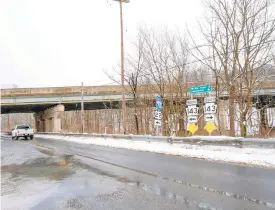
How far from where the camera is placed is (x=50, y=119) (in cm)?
5994

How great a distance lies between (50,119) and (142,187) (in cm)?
5350

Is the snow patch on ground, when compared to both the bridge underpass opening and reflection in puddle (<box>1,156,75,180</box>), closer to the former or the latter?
reflection in puddle (<box>1,156,75,180</box>)

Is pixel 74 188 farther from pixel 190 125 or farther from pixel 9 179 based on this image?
pixel 190 125

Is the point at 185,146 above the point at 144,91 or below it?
below

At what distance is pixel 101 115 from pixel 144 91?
1835 inches

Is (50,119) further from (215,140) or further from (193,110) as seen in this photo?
(215,140)

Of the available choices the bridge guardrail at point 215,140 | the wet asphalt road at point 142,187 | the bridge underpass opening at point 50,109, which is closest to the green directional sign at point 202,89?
the bridge guardrail at point 215,140

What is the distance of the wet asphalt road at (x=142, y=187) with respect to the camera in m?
6.83

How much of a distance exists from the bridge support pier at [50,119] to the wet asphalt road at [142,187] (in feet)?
135

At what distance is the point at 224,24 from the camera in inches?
787

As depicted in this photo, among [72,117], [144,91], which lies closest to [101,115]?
[72,117]

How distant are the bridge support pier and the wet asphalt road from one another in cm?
4112

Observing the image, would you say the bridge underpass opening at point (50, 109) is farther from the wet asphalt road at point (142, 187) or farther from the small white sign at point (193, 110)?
the wet asphalt road at point (142, 187)

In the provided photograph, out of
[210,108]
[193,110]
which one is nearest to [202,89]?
[210,108]
